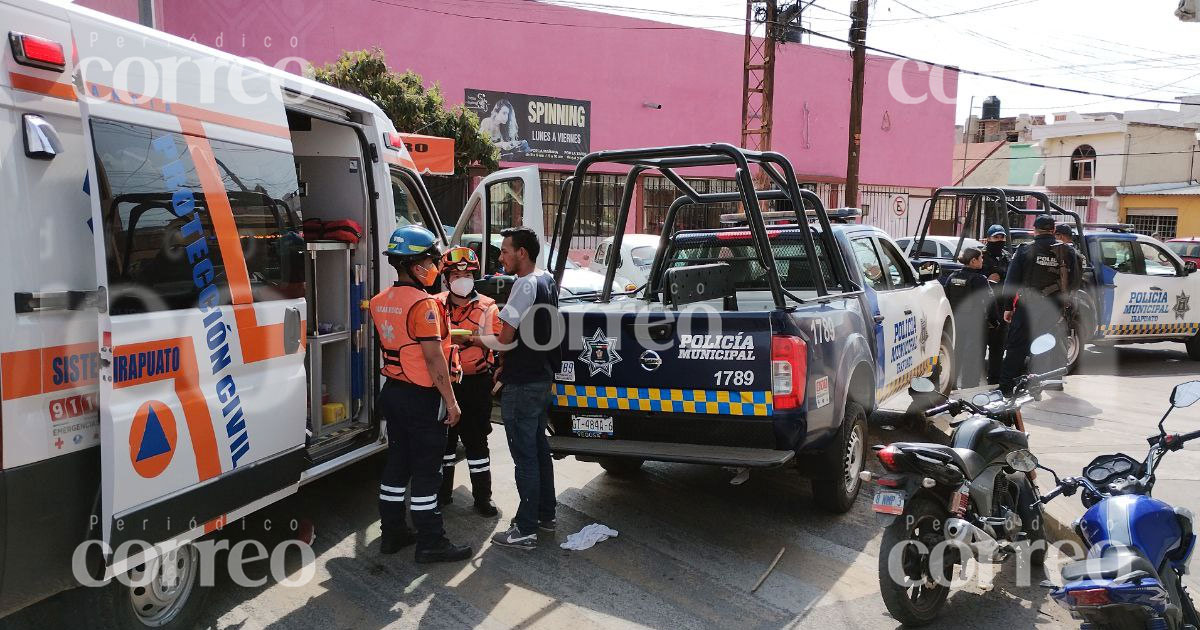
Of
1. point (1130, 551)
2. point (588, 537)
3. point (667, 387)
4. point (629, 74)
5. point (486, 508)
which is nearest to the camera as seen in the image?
point (1130, 551)

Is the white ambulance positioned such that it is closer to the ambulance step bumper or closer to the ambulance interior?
the ambulance interior

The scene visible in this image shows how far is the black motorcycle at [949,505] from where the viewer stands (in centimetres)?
376

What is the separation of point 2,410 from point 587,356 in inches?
113

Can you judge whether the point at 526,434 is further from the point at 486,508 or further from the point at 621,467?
the point at 621,467

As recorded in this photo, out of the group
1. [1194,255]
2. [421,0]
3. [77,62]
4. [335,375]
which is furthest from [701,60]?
[77,62]

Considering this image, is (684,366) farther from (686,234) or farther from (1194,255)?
(1194,255)

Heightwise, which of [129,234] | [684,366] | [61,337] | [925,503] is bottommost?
[925,503]

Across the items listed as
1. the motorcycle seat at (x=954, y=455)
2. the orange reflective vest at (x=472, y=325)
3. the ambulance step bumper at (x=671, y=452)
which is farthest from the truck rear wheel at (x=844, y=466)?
the orange reflective vest at (x=472, y=325)

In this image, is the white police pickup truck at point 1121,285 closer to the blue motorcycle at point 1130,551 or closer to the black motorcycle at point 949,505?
the black motorcycle at point 949,505

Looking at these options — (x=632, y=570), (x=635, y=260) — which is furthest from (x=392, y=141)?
(x=635, y=260)

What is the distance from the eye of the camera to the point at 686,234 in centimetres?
662

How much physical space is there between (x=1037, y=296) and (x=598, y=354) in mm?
5451

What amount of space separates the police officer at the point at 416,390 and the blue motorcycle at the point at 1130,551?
114 inches

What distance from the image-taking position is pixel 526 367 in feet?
15.6
